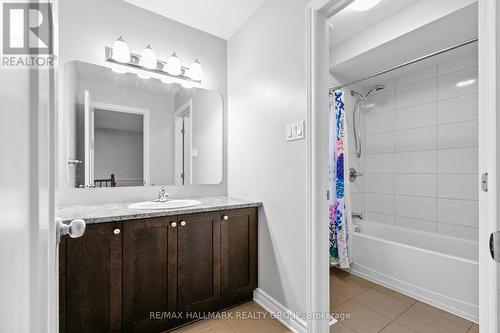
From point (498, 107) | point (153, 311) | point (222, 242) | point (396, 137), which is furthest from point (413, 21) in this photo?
point (153, 311)

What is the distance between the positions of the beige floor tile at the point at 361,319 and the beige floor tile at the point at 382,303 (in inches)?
2.3

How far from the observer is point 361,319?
162 cm

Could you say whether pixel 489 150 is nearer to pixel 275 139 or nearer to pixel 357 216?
pixel 275 139

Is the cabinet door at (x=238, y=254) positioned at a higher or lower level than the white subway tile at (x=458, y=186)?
lower

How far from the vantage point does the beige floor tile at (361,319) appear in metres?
1.53

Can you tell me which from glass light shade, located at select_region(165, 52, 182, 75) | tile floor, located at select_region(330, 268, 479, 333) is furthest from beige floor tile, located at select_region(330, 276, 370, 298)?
glass light shade, located at select_region(165, 52, 182, 75)

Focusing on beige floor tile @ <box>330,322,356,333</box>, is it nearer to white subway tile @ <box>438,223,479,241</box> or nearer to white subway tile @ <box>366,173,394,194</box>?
white subway tile @ <box>438,223,479,241</box>

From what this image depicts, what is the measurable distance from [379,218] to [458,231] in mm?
757

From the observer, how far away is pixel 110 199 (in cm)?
176

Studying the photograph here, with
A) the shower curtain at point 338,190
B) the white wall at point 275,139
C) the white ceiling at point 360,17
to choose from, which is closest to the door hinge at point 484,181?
the white wall at point 275,139

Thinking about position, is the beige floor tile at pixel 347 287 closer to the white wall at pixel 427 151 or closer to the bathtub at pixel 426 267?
the bathtub at pixel 426 267

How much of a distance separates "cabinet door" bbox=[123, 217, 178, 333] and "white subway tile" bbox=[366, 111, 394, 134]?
2.71 metres

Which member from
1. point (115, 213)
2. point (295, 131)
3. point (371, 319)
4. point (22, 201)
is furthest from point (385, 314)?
point (22, 201)

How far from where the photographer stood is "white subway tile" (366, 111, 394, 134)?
2.79 m
